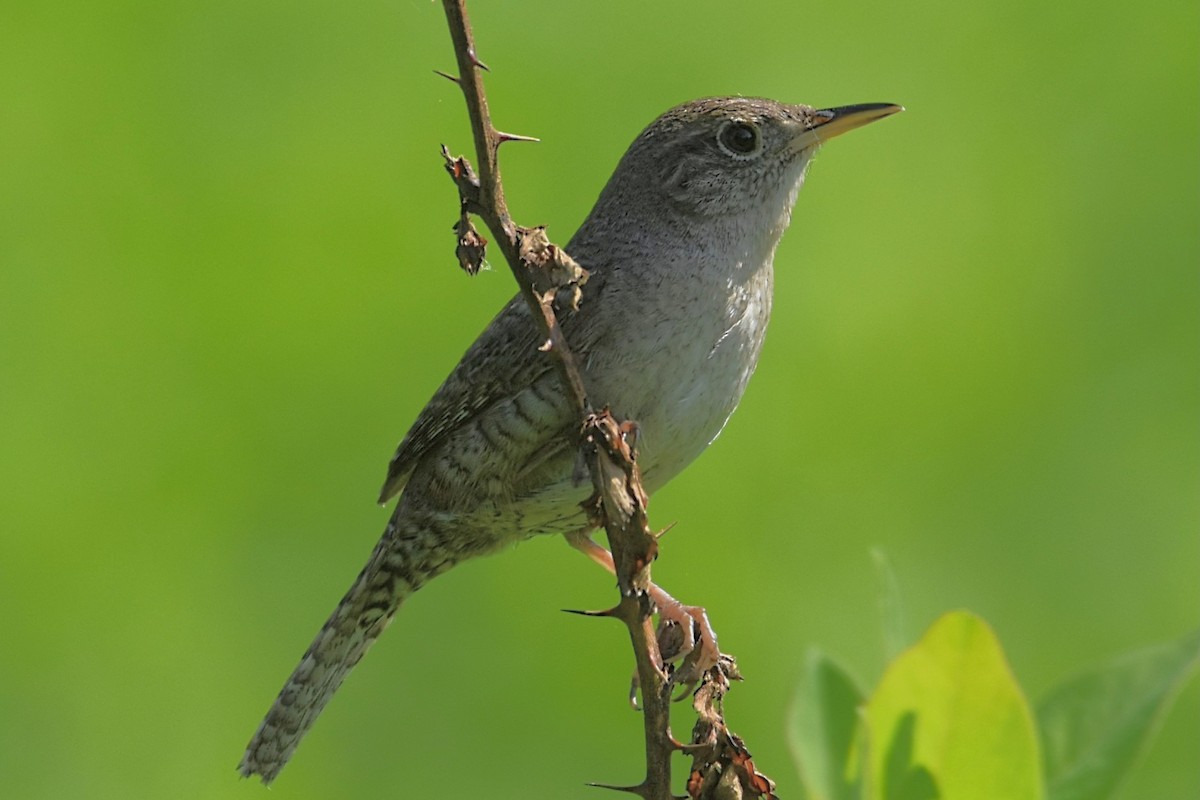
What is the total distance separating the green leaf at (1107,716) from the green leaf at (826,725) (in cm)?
25

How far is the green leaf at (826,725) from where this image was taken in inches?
73.6

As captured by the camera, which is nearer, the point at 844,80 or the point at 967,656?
the point at 967,656

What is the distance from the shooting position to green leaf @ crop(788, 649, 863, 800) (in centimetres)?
187

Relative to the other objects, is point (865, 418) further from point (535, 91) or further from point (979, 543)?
point (535, 91)

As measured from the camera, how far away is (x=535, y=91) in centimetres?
580

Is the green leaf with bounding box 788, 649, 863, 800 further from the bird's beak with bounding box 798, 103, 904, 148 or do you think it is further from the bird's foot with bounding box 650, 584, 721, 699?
the bird's beak with bounding box 798, 103, 904, 148

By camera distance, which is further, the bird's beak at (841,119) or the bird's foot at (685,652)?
the bird's beak at (841,119)

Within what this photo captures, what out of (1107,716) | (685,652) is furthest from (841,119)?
(1107,716)

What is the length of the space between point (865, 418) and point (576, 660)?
1.52 meters

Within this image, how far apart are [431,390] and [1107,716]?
3986 mm

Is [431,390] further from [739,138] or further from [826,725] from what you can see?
[826,725]

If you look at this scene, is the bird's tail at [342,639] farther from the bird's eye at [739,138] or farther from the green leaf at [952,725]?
the green leaf at [952,725]

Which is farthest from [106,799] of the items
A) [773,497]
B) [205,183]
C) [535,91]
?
[535,91]

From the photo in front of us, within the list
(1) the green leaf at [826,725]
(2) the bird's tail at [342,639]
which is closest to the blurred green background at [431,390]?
(2) the bird's tail at [342,639]
